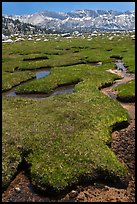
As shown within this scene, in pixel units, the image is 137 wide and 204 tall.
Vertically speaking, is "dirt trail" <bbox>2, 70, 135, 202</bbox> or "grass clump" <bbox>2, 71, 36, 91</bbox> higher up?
"grass clump" <bbox>2, 71, 36, 91</bbox>

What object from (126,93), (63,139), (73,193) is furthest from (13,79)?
(73,193)

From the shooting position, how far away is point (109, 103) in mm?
32469

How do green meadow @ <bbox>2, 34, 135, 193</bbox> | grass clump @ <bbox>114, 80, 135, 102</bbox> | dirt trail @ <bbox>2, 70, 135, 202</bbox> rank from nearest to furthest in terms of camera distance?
1. dirt trail @ <bbox>2, 70, 135, 202</bbox>
2. green meadow @ <bbox>2, 34, 135, 193</bbox>
3. grass clump @ <bbox>114, 80, 135, 102</bbox>

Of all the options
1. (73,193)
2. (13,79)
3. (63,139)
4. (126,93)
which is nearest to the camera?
(73,193)

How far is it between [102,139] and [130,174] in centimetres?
413

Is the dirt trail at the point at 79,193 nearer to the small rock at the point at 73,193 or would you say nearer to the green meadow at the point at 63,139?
the small rock at the point at 73,193

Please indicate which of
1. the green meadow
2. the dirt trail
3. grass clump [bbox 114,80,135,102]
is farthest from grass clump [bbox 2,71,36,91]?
the dirt trail

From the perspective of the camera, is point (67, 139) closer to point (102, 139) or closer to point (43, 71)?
point (102, 139)

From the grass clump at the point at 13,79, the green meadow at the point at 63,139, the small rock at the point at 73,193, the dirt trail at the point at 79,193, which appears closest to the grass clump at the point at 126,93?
the green meadow at the point at 63,139

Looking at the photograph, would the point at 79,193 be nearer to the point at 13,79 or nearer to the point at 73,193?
the point at 73,193

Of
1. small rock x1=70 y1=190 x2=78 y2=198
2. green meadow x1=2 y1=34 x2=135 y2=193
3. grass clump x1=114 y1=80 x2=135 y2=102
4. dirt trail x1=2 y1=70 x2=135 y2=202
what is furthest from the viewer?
grass clump x1=114 y1=80 x2=135 y2=102

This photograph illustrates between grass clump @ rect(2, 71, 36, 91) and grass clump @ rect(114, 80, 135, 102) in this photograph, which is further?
grass clump @ rect(2, 71, 36, 91)

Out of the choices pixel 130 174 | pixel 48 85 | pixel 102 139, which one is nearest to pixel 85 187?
pixel 130 174

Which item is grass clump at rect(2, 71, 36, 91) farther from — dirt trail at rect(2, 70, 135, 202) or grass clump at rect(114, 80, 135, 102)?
dirt trail at rect(2, 70, 135, 202)
